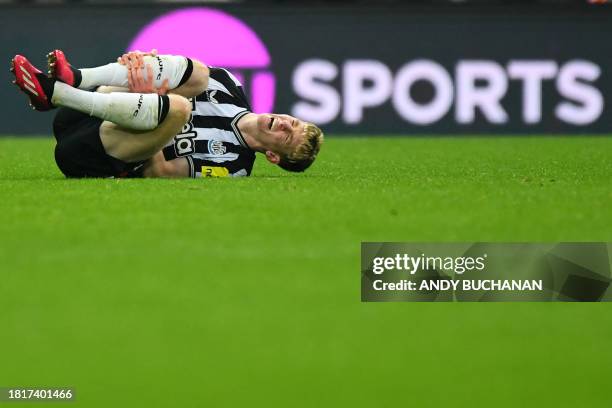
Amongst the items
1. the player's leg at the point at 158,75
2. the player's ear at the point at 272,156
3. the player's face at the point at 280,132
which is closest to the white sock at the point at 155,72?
the player's leg at the point at 158,75

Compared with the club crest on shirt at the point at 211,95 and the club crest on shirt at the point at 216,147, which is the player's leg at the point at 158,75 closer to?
the club crest on shirt at the point at 211,95

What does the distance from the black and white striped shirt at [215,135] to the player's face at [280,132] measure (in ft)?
0.57

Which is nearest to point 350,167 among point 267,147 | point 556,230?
point 267,147

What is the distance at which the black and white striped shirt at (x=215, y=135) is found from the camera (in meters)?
8.86

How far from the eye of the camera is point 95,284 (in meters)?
4.98

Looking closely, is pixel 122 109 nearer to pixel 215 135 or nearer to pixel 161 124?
pixel 161 124

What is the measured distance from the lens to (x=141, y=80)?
855 cm

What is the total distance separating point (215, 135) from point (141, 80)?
24.5 inches

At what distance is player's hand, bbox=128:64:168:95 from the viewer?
8.54 meters

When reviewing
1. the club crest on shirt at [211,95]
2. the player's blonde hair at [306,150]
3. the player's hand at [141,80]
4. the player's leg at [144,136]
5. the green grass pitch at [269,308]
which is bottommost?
the green grass pitch at [269,308]

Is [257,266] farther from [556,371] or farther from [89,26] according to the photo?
[89,26]

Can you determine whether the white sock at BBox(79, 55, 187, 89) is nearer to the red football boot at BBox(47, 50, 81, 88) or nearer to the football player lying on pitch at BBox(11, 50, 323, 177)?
the football player lying on pitch at BBox(11, 50, 323, 177)

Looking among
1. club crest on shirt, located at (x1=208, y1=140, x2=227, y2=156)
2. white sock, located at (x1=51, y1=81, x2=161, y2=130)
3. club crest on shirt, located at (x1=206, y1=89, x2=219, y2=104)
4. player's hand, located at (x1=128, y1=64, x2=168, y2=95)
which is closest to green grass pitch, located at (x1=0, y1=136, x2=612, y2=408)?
white sock, located at (x1=51, y1=81, x2=161, y2=130)

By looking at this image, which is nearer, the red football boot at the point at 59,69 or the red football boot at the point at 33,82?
the red football boot at the point at 33,82
